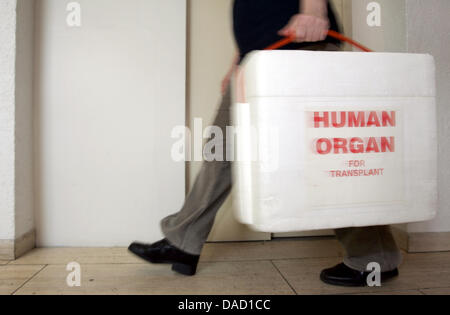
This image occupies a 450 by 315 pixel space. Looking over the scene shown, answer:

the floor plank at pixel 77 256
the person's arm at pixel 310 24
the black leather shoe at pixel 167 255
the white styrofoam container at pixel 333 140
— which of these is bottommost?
the floor plank at pixel 77 256

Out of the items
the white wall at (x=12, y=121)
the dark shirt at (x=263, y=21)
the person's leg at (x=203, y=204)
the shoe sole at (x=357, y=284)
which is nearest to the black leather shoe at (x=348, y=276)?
the shoe sole at (x=357, y=284)

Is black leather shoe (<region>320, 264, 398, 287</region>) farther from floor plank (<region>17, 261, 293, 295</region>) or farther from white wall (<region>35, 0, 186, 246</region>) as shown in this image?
white wall (<region>35, 0, 186, 246</region>)

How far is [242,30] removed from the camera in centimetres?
101

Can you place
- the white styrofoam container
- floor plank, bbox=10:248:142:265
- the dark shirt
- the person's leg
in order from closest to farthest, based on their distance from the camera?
the white styrofoam container < the dark shirt < the person's leg < floor plank, bbox=10:248:142:265

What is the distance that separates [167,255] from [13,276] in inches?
20.4

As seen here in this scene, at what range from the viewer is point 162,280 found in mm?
1107

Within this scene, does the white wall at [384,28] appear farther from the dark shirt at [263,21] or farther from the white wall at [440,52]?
the dark shirt at [263,21]

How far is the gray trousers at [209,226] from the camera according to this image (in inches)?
39.6

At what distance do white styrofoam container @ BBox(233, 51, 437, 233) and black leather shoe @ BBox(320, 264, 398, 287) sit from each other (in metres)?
0.29

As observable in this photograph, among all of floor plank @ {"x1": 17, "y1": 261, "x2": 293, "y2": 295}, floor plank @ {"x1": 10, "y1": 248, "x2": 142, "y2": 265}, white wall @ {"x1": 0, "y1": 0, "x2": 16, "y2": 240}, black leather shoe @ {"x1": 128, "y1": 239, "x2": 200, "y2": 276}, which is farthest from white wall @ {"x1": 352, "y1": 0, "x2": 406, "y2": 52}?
white wall @ {"x1": 0, "y1": 0, "x2": 16, "y2": 240}

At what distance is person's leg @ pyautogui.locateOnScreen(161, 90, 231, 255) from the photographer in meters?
1.08

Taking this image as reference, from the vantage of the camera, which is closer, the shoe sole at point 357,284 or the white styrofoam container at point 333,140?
the white styrofoam container at point 333,140

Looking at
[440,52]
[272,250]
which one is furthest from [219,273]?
[440,52]

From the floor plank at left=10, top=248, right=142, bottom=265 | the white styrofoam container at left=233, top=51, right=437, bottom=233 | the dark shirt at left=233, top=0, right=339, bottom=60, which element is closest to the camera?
the white styrofoam container at left=233, top=51, right=437, bottom=233
